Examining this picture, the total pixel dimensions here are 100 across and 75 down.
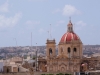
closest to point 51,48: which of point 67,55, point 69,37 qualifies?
point 67,55

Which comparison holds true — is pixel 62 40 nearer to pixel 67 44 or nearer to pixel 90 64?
pixel 67 44

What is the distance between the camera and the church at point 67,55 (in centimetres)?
7938

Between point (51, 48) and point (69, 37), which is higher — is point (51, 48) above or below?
below

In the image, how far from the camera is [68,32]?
266 ft

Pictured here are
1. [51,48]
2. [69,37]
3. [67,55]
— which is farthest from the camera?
[51,48]

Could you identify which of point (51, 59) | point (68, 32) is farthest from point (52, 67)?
point (68, 32)

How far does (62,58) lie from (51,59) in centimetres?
193

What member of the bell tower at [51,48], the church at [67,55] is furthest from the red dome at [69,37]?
the bell tower at [51,48]

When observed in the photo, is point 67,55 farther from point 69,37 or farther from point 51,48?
point 51,48

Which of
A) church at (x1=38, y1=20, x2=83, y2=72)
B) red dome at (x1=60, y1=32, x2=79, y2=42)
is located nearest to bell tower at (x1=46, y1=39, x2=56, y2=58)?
church at (x1=38, y1=20, x2=83, y2=72)

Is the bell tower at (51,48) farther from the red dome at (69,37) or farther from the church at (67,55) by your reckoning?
the red dome at (69,37)

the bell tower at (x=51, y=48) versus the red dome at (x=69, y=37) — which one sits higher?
the red dome at (x=69, y=37)

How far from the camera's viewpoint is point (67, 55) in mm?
80062

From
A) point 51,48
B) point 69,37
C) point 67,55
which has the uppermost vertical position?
point 69,37
